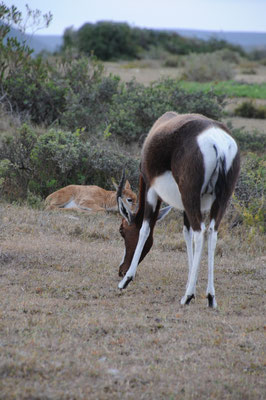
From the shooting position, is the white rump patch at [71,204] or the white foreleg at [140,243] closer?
the white foreleg at [140,243]

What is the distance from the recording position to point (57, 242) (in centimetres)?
820

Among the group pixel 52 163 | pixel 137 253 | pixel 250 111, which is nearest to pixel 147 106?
pixel 52 163

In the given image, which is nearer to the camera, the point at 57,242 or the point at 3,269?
the point at 3,269

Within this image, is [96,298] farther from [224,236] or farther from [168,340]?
[224,236]

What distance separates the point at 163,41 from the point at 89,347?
5737cm

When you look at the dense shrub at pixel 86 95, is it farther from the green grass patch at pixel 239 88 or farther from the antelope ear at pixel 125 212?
the antelope ear at pixel 125 212

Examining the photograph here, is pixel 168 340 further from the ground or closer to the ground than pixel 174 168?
closer to the ground

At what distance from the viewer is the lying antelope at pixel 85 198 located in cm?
1041

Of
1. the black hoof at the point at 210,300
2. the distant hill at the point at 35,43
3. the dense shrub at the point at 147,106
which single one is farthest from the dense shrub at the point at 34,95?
the black hoof at the point at 210,300

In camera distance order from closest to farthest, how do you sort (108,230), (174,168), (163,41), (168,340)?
1. (168,340)
2. (174,168)
3. (108,230)
4. (163,41)

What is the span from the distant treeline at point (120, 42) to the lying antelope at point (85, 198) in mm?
30437

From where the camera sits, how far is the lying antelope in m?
10.4

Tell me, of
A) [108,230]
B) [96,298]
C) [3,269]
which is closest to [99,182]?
[108,230]

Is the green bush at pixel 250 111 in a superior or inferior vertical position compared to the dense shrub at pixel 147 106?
inferior
